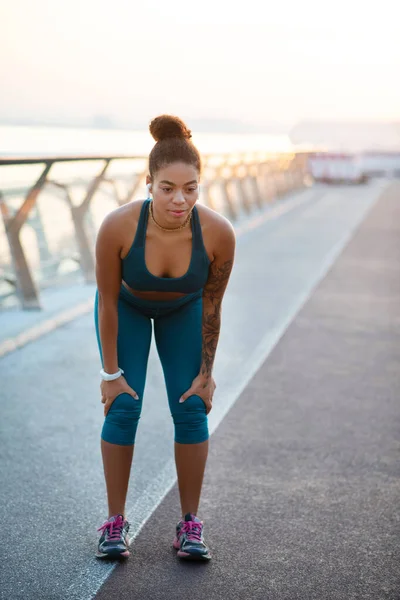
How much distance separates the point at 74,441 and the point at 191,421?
1.47 m

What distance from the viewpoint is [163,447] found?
4715mm

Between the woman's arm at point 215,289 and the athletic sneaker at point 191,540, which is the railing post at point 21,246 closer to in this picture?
the woman's arm at point 215,289

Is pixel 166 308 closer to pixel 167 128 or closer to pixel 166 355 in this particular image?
pixel 166 355

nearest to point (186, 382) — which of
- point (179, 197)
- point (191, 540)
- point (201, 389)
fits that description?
point (201, 389)

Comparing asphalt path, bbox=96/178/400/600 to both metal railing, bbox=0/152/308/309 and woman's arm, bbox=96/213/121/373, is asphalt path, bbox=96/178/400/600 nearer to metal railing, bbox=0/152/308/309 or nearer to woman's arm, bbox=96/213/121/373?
Result: woman's arm, bbox=96/213/121/373

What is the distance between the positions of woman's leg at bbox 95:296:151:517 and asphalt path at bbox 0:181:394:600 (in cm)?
28

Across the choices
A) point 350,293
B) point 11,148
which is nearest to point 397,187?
point 350,293

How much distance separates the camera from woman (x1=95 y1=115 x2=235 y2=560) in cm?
323

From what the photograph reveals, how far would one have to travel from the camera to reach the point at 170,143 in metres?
3.22

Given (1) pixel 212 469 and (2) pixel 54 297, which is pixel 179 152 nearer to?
(1) pixel 212 469

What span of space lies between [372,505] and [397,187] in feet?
96.7

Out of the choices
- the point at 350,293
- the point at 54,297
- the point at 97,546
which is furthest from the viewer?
the point at 350,293

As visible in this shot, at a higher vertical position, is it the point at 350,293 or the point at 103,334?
the point at 103,334

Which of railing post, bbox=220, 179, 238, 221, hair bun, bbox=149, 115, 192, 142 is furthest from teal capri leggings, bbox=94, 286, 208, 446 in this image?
railing post, bbox=220, 179, 238, 221
